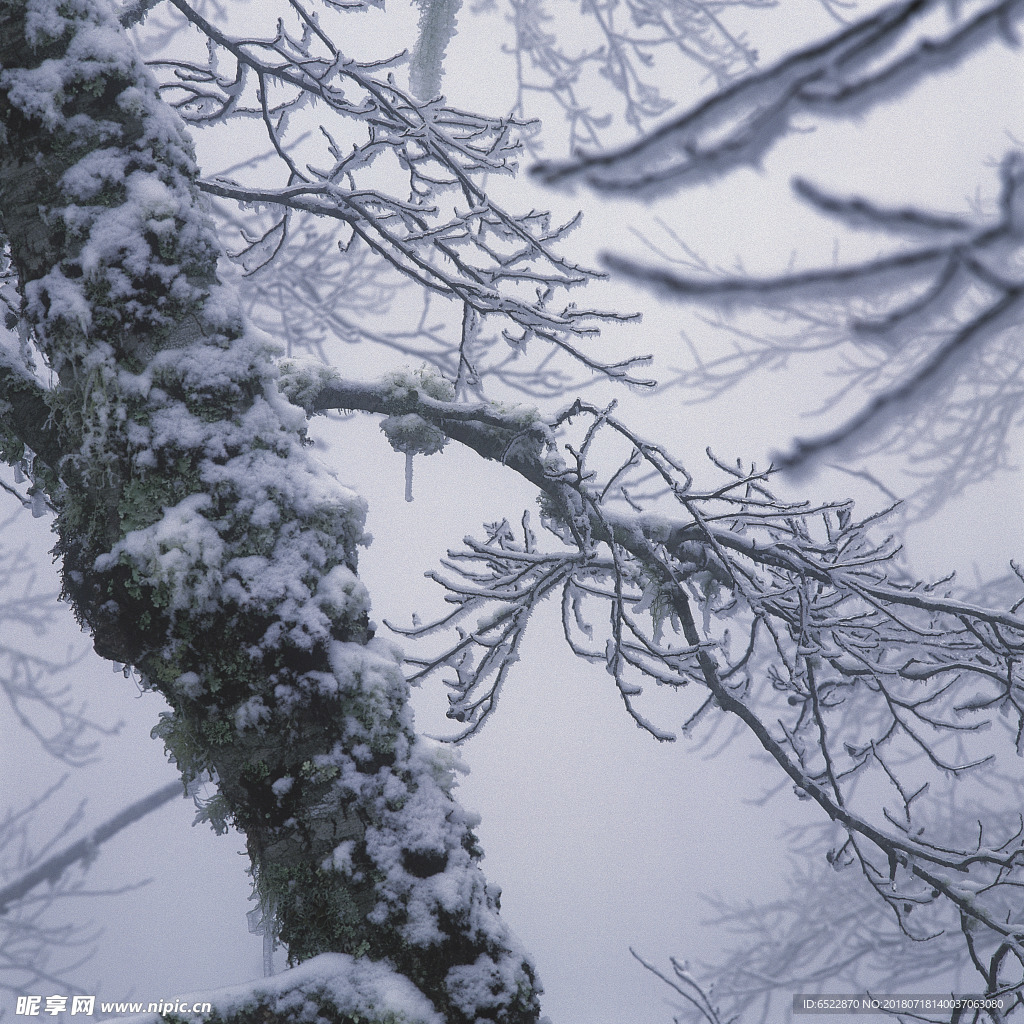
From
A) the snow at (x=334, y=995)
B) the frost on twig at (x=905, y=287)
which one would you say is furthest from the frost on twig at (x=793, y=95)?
the snow at (x=334, y=995)

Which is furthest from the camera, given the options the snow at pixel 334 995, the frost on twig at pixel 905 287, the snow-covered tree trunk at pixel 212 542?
the snow-covered tree trunk at pixel 212 542

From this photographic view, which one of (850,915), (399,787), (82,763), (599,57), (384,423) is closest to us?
(399,787)

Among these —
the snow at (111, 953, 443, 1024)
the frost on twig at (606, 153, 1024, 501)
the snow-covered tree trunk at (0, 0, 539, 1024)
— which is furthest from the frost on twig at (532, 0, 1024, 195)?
the snow at (111, 953, 443, 1024)

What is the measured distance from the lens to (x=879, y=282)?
534 millimetres

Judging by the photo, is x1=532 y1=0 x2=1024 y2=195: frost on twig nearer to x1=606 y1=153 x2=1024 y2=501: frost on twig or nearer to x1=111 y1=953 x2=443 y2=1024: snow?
x1=606 y1=153 x2=1024 y2=501: frost on twig

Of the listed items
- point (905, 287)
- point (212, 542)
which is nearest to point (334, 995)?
point (212, 542)

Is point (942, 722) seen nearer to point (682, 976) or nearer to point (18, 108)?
point (682, 976)

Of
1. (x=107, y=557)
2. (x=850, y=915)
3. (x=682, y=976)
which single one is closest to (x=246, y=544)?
(x=107, y=557)

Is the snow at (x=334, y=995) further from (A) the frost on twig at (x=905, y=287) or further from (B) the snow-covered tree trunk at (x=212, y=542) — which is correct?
(A) the frost on twig at (x=905, y=287)

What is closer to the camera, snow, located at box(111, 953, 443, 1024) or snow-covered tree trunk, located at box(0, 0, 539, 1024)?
snow, located at box(111, 953, 443, 1024)

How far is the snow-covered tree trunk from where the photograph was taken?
146cm

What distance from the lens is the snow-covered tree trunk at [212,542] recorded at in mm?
1455

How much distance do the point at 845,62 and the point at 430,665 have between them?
6.31 ft

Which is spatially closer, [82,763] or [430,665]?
[430,665]
